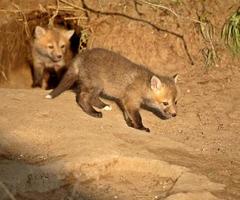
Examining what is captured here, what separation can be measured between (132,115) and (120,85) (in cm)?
49

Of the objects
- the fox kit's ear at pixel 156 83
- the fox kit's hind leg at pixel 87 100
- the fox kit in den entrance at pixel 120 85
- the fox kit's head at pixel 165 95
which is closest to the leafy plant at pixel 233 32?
the fox kit in den entrance at pixel 120 85

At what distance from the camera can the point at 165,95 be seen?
7.20 meters

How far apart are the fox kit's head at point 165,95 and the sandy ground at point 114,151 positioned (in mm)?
132

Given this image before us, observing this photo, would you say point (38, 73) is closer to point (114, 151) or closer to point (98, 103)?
point (98, 103)

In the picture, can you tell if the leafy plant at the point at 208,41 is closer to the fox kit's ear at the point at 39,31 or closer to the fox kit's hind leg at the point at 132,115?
the fox kit's hind leg at the point at 132,115

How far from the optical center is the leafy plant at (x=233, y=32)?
27.6ft

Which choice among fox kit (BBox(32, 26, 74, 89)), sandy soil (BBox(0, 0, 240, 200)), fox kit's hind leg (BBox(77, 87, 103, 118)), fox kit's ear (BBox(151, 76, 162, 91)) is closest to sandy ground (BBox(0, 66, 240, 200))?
sandy soil (BBox(0, 0, 240, 200))

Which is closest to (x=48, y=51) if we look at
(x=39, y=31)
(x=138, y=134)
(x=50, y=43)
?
(x=50, y=43)

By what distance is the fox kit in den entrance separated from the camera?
7.18 meters

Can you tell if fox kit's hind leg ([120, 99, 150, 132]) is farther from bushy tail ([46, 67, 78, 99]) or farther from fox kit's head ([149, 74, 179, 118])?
bushy tail ([46, 67, 78, 99])

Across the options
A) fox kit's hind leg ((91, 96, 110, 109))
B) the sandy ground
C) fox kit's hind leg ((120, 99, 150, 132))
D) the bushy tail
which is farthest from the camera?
the bushy tail

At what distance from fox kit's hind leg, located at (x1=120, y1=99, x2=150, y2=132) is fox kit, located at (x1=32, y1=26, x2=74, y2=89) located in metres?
2.29

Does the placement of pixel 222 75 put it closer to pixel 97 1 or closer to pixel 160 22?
pixel 160 22

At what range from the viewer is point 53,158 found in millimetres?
5613
